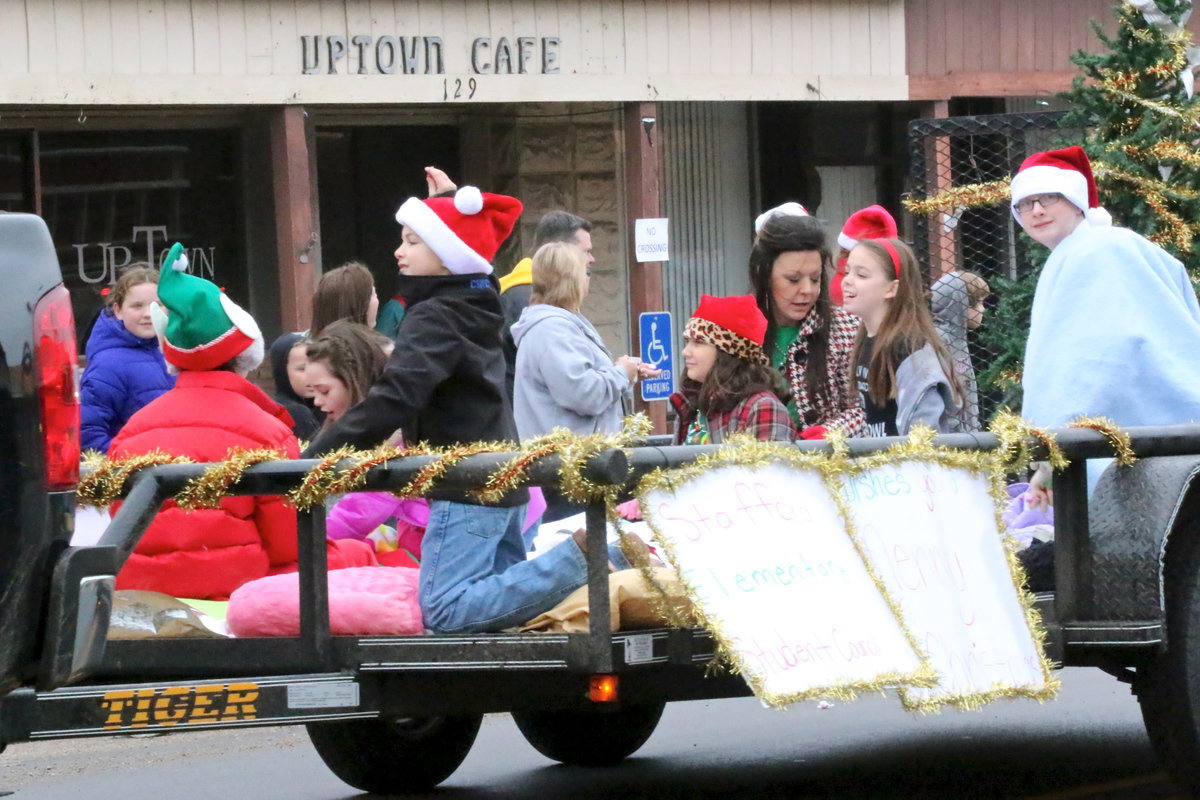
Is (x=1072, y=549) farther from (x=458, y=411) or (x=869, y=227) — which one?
(x=869, y=227)

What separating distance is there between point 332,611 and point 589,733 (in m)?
2.05

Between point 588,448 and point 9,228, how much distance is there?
1.33 m

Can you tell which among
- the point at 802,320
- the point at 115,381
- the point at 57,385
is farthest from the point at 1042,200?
the point at 115,381

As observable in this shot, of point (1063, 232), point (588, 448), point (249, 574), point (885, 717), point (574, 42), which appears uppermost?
point (574, 42)

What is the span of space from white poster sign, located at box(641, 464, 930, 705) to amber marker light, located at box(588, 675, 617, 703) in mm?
305

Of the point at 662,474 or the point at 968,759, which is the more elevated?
the point at 662,474

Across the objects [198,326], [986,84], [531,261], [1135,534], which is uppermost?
[986,84]

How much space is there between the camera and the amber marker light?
462 cm

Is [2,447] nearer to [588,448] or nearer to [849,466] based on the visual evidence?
[588,448]

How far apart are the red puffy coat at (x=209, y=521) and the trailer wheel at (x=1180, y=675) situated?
222 centimetres

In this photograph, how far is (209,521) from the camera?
5.34 metres

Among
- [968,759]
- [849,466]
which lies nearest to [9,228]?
[849,466]

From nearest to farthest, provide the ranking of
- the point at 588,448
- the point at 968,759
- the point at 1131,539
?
the point at 588,448, the point at 1131,539, the point at 968,759

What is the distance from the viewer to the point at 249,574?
5.45 meters
